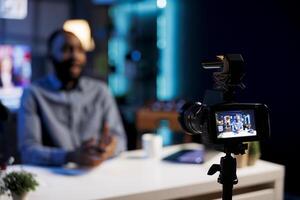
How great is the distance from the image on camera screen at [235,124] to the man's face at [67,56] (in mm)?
1410

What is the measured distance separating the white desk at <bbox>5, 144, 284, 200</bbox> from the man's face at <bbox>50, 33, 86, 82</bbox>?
70cm

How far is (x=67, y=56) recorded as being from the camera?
251 centimetres

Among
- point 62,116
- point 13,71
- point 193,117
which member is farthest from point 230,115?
point 13,71

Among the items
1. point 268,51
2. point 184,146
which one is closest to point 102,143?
point 184,146

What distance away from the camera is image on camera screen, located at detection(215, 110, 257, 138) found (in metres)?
1.28

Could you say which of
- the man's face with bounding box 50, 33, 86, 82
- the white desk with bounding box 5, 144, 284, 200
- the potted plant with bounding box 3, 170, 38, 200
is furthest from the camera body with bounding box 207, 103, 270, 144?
the man's face with bounding box 50, 33, 86, 82

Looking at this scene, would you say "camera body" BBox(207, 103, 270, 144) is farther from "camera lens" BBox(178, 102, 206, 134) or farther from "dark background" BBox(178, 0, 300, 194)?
"dark background" BBox(178, 0, 300, 194)

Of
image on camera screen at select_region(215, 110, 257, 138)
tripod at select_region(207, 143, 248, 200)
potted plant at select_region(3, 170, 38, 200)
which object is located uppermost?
image on camera screen at select_region(215, 110, 257, 138)

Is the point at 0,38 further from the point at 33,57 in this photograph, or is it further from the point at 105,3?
the point at 105,3

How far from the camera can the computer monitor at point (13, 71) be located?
3.86 metres

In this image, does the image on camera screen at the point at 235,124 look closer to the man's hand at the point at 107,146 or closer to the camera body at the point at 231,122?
the camera body at the point at 231,122

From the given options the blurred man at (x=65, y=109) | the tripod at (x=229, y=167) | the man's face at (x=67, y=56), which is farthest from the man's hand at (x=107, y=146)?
the tripod at (x=229, y=167)

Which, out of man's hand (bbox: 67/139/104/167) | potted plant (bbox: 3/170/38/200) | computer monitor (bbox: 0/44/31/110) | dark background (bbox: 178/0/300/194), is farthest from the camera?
computer monitor (bbox: 0/44/31/110)

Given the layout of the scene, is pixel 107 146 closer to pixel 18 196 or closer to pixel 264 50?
pixel 18 196
